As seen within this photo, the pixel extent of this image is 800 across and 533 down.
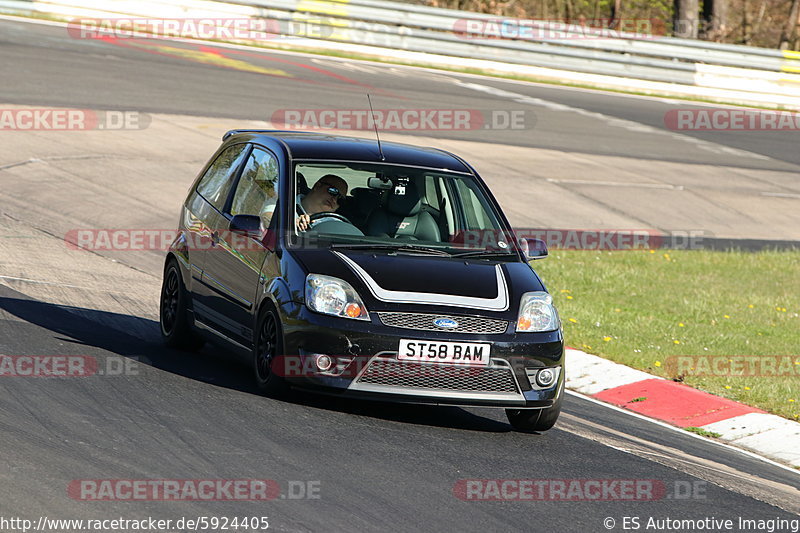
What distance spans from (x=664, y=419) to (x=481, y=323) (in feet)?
9.01

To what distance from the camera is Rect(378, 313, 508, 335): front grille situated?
7203 mm

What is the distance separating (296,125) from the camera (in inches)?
835

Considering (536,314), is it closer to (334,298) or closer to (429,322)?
(429,322)

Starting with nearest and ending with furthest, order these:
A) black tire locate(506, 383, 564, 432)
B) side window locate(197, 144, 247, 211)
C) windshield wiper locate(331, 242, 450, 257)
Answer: black tire locate(506, 383, 564, 432), windshield wiper locate(331, 242, 450, 257), side window locate(197, 144, 247, 211)

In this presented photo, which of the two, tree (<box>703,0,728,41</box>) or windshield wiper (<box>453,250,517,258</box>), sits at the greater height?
tree (<box>703,0,728,41</box>)

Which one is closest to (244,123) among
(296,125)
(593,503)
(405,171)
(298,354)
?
(296,125)

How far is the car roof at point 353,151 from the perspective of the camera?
848 cm

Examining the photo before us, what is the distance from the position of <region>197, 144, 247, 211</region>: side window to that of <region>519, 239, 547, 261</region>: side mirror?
219 centimetres

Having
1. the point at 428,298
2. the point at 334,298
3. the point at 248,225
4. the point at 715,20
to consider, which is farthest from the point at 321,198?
A: the point at 715,20

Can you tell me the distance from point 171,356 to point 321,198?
66.5 inches

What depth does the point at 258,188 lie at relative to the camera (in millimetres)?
8625

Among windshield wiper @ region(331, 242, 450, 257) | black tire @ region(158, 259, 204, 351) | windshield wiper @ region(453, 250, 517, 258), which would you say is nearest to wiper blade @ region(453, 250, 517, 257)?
windshield wiper @ region(453, 250, 517, 258)

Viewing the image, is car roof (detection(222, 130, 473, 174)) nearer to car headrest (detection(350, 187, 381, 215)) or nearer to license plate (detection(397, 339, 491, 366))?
car headrest (detection(350, 187, 381, 215))

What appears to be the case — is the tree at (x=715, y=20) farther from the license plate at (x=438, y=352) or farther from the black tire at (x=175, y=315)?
the license plate at (x=438, y=352)
